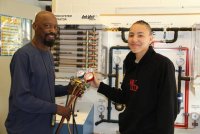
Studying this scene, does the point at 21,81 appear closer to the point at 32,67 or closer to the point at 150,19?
the point at 32,67

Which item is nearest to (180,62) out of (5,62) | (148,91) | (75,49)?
(148,91)

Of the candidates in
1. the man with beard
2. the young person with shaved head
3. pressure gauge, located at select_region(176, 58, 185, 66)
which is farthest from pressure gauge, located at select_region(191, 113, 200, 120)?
the man with beard

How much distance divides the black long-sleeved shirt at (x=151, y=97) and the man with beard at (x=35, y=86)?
464mm

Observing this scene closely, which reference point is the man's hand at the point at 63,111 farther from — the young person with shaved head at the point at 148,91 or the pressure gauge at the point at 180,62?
the pressure gauge at the point at 180,62

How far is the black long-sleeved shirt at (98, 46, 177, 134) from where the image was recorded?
5.20 ft

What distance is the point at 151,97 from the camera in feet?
5.46

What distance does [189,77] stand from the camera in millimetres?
2453

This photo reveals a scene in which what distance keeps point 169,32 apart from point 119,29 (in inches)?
20.5

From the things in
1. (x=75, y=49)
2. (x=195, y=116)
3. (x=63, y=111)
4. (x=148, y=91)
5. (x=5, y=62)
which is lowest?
(x=195, y=116)

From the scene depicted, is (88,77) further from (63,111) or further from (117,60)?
(117,60)

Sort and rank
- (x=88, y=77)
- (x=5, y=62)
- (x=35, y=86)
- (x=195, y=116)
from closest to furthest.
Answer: (x=35, y=86) < (x=88, y=77) < (x=195, y=116) < (x=5, y=62)

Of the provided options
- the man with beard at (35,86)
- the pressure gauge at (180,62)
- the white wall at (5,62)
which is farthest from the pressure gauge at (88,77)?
the white wall at (5,62)

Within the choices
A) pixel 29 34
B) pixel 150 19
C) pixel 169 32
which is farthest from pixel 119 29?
pixel 29 34

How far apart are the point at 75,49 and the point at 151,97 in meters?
1.13
